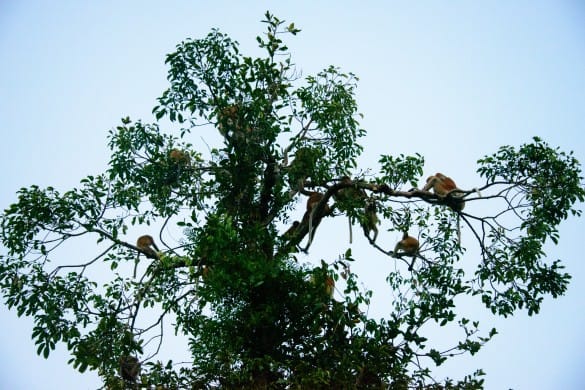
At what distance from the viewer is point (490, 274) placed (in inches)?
406

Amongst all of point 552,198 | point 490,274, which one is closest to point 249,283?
point 490,274

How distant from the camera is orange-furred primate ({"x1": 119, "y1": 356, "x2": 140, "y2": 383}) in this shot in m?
9.42

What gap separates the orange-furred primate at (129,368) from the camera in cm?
942

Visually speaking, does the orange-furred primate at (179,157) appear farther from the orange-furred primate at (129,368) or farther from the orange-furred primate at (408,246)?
the orange-furred primate at (408,246)

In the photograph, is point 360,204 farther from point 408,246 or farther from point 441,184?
point 441,184

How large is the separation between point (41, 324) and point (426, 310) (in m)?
5.14

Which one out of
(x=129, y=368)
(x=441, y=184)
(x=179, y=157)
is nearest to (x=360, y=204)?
(x=441, y=184)

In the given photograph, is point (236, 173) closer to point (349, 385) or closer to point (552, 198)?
point (349, 385)

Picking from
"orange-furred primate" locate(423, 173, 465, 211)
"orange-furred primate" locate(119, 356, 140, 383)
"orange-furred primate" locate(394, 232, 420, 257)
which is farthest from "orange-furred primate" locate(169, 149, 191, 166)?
"orange-furred primate" locate(423, 173, 465, 211)

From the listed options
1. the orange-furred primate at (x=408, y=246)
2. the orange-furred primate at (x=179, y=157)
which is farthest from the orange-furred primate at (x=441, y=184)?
the orange-furred primate at (x=179, y=157)

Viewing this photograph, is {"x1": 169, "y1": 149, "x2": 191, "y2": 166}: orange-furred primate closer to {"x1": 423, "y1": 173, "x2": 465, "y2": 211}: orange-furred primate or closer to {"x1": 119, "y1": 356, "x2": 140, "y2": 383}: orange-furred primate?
{"x1": 119, "y1": 356, "x2": 140, "y2": 383}: orange-furred primate

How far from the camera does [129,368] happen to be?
9.53 m

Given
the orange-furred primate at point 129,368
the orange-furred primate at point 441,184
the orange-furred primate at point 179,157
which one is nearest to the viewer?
the orange-furred primate at point 129,368

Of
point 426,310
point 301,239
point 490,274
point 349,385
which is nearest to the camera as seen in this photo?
point 349,385
